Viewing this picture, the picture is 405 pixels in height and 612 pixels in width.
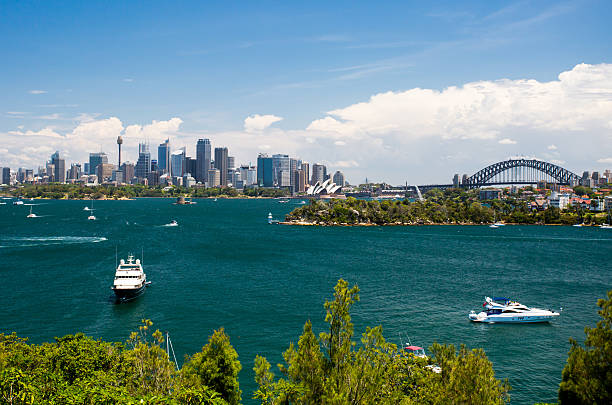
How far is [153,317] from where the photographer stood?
23125 millimetres

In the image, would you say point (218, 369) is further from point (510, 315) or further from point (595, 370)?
point (510, 315)

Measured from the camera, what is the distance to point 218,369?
34.0ft

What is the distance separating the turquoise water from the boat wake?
8.4 inches

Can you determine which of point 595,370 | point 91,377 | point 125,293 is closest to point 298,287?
point 125,293

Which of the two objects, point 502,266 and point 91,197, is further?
point 91,197

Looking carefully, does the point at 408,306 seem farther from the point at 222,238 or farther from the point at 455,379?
the point at 222,238

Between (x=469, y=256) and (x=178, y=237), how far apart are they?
33145mm

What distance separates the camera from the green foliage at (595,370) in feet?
26.4

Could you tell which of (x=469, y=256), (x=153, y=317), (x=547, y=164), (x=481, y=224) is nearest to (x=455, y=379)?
(x=153, y=317)

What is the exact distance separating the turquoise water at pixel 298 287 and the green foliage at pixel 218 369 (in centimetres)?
517

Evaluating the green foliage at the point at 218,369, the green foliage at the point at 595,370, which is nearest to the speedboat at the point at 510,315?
the green foliage at the point at 595,370

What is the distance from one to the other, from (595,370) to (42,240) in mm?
53332

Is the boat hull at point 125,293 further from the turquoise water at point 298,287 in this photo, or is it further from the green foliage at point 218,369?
the green foliage at point 218,369

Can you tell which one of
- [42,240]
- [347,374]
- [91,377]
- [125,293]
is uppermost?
[347,374]
